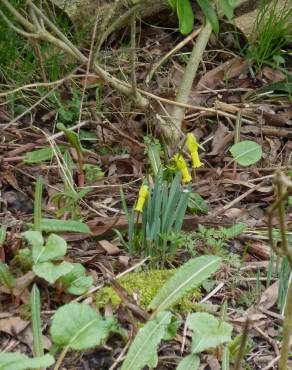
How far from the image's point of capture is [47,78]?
11.2ft

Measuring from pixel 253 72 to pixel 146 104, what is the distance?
85 centimetres

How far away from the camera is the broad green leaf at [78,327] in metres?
1.85

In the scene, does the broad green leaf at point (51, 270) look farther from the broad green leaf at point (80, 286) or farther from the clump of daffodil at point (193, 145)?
the clump of daffodil at point (193, 145)

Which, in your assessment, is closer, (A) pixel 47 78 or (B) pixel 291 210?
(B) pixel 291 210

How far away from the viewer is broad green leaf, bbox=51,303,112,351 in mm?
1854

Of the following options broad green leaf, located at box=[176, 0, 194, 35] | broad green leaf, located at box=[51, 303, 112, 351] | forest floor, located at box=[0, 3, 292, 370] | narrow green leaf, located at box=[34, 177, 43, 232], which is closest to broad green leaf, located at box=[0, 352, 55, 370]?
broad green leaf, located at box=[51, 303, 112, 351]

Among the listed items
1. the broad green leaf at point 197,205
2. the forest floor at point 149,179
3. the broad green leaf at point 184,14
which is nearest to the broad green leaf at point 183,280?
the forest floor at point 149,179

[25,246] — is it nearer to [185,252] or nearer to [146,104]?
[185,252]

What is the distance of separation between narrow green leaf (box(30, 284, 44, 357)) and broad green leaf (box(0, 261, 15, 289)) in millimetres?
125

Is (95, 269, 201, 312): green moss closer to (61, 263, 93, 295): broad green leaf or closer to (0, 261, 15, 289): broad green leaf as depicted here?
(61, 263, 93, 295): broad green leaf

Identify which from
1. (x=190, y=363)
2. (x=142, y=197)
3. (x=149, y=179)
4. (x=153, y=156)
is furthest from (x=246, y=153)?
(x=190, y=363)

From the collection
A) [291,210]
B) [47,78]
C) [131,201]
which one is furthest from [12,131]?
[291,210]

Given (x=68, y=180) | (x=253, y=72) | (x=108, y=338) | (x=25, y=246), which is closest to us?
(x=108, y=338)

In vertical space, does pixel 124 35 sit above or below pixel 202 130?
above
